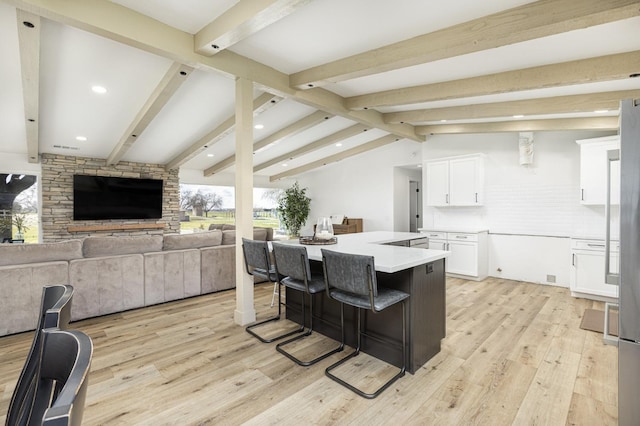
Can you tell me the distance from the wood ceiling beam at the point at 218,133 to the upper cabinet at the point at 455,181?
349 centimetres

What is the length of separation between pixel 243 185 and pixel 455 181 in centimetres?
427

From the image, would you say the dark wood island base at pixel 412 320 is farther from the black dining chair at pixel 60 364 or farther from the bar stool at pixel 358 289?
the black dining chair at pixel 60 364

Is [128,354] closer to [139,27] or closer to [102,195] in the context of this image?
[139,27]

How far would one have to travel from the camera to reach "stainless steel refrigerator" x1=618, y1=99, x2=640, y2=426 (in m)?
1.36

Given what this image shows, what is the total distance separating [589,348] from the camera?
2.89 metres

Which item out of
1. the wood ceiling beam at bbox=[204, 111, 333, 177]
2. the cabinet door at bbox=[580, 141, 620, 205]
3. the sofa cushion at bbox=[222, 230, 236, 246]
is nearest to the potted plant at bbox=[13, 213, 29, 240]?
the sofa cushion at bbox=[222, 230, 236, 246]

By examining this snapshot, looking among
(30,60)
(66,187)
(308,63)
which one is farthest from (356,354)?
(66,187)

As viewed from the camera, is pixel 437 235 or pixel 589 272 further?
pixel 437 235

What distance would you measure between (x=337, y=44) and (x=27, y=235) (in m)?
7.30

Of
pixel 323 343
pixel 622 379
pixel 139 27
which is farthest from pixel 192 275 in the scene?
pixel 622 379

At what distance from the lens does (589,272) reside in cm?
439

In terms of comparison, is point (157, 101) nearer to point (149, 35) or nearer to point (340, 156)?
point (149, 35)

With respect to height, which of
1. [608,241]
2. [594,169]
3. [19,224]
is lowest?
[19,224]

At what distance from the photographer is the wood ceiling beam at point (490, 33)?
204 centimetres
